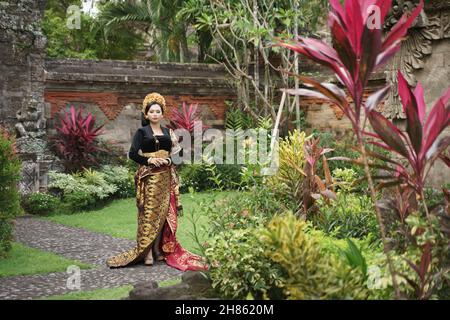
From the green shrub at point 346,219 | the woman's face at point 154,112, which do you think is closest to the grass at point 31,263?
the woman's face at point 154,112

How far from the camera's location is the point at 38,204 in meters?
10.8

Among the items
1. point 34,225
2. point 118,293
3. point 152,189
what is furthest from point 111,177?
point 118,293

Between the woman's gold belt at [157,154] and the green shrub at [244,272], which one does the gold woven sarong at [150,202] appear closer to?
the woman's gold belt at [157,154]

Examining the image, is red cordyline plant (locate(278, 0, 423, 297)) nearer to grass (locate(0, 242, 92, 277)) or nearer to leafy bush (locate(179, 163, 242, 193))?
grass (locate(0, 242, 92, 277))

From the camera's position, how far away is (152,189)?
6.94 m

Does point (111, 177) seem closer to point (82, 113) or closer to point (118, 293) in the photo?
point (82, 113)

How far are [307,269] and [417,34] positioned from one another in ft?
11.8

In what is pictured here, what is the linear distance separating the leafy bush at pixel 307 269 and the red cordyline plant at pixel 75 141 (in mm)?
9286

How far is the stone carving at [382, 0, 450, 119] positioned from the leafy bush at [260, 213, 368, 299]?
2.96 m

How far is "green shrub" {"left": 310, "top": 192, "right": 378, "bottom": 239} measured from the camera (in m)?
5.20

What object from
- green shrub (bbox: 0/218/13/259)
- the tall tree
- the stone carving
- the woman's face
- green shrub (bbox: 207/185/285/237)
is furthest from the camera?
the tall tree

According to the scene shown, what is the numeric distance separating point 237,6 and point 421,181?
31.6ft

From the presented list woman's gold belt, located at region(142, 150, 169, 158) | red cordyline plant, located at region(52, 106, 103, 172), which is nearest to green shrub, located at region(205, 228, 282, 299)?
woman's gold belt, located at region(142, 150, 169, 158)

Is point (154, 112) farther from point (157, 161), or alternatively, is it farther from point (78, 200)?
point (78, 200)
